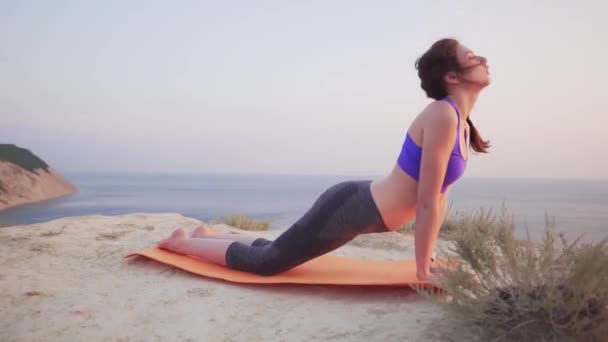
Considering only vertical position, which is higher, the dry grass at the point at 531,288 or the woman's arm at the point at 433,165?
the woman's arm at the point at 433,165

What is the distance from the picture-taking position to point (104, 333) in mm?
2592

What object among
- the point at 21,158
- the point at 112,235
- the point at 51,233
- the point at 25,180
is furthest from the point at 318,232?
the point at 21,158

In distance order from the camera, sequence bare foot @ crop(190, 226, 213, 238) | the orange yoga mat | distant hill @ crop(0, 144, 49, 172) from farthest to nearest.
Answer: distant hill @ crop(0, 144, 49, 172), bare foot @ crop(190, 226, 213, 238), the orange yoga mat

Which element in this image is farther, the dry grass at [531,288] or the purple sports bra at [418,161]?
the purple sports bra at [418,161]

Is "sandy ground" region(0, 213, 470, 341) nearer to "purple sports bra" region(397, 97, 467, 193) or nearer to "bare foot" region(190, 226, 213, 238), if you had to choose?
"bare foot" region(190, 226, 213, 238)

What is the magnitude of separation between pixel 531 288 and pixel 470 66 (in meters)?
1.31

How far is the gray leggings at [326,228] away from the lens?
2932mm

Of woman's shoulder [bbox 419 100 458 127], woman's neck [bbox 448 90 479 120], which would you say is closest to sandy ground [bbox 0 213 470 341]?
woman's shoulder [bbox 419 100 458 127]

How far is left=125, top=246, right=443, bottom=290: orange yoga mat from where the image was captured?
3.06 m

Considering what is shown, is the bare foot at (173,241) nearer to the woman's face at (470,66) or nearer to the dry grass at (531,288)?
the dry grass at (531,288)

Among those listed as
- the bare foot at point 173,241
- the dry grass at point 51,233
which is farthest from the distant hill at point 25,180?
the bare foot at point 173,241

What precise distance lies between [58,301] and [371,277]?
2.16 metres

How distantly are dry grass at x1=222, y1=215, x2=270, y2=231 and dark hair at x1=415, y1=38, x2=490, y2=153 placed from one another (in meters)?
4.89

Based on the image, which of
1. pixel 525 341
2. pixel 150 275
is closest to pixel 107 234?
pixel 150 275
